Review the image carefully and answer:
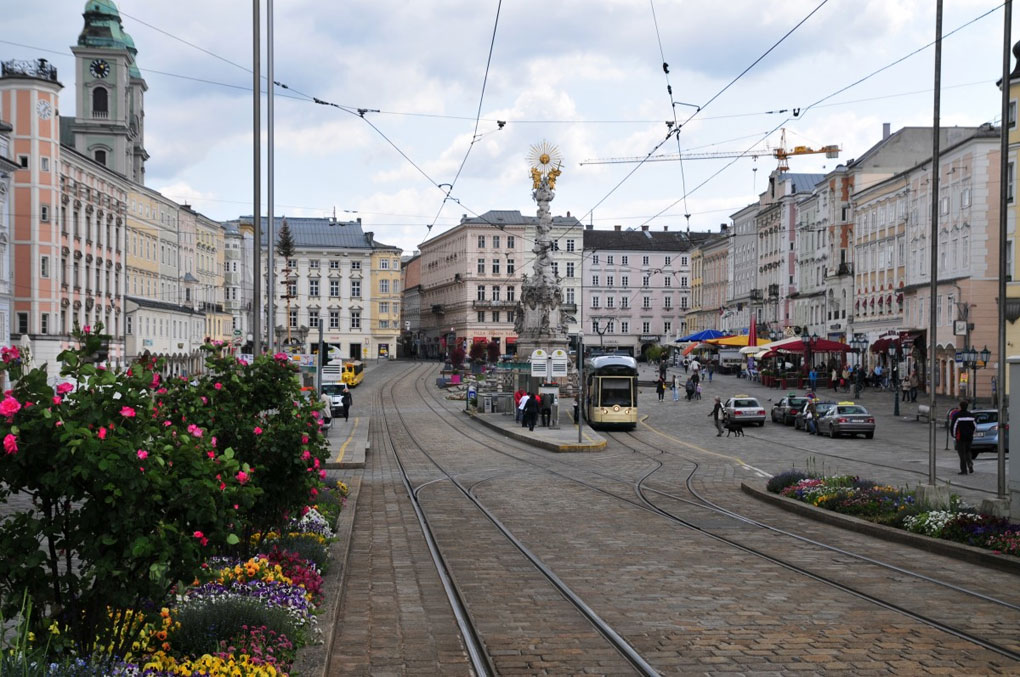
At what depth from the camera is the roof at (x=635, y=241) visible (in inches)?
5694

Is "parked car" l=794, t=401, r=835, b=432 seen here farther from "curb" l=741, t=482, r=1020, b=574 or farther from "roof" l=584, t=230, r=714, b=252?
"roof" l=584, t=230, r=714, b=252

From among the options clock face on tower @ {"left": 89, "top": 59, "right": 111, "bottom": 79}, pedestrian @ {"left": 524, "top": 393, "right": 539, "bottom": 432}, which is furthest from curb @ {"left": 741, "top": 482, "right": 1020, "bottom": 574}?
clock face on tower @ {"left": 89, "top": 59, "right": 111, "bottom": 79}

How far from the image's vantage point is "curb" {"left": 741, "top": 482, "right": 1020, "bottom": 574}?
13867 mm

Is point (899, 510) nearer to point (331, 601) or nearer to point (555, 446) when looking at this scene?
point (331, 601)

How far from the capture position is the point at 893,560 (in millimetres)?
14469

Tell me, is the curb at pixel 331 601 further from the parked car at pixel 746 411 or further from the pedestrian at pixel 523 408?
the parked car at pixel 746 411

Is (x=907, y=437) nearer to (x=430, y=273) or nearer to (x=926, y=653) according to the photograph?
(x=926, y=653)

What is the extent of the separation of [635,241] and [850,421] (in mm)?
106951

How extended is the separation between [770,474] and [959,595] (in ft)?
51.5

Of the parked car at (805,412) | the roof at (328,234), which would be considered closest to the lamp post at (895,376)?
the parked car at (805,412)

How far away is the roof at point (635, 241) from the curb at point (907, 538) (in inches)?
4833

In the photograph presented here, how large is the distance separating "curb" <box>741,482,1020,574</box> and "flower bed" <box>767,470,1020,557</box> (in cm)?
15

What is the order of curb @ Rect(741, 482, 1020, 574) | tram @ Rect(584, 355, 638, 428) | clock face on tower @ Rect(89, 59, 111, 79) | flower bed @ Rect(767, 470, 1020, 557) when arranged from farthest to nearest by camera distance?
clock face on tower @ Rect(89, 59, 111, 79), tram @ Rect(584, 355, 638, 428), flower bed @ Rect(767, 470, 1020, 557), curb @ Rect(741, 482, 1020, 574)

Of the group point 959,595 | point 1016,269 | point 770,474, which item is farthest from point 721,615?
point 1016,269
